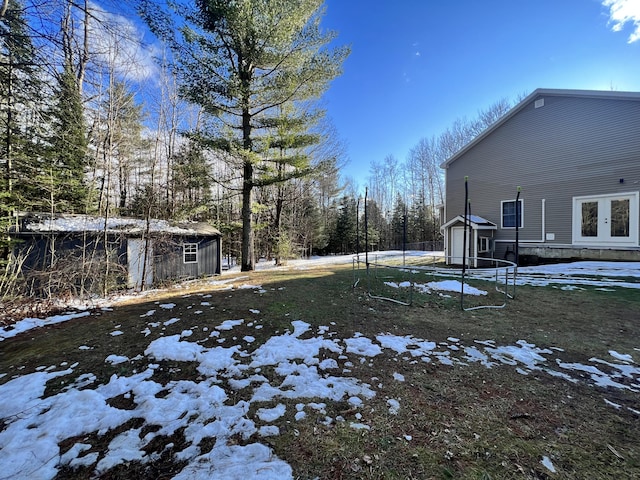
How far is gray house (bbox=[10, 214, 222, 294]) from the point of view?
6.54m

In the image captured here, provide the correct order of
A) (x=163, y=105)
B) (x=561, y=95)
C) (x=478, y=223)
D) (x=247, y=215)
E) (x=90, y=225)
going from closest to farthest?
1. (x=90, y=225)
2. (x=561, y=95)
3. (x=247, y=215)
4. (x=478, y=223)
5. (x=163, y=105)

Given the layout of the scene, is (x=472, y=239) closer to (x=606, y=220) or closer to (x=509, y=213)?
(x=509, y=213)

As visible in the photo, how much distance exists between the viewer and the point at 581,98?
34.5 feet

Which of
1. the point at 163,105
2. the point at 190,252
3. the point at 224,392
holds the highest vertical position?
the point at 163,105

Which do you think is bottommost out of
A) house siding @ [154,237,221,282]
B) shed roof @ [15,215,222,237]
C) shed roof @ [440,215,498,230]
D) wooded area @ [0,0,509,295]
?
house siding @ [154,237,221,282]

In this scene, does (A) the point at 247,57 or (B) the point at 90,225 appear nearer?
(B) the point at 90,225

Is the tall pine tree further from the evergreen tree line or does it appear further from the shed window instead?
the evergreen tree line

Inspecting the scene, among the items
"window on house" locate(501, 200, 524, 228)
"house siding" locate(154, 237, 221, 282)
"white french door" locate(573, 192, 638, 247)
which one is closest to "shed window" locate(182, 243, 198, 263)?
→ "house siding" locate(154, 237, 221, 282)

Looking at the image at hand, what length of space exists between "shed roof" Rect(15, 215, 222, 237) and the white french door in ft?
52.2

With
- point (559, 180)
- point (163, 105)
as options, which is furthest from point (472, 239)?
point (163, 105)

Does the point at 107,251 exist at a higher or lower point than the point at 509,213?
lower

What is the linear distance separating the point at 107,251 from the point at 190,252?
4.15m

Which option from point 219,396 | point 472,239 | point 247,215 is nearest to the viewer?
point 219,396

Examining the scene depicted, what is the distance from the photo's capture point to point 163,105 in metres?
14.9
